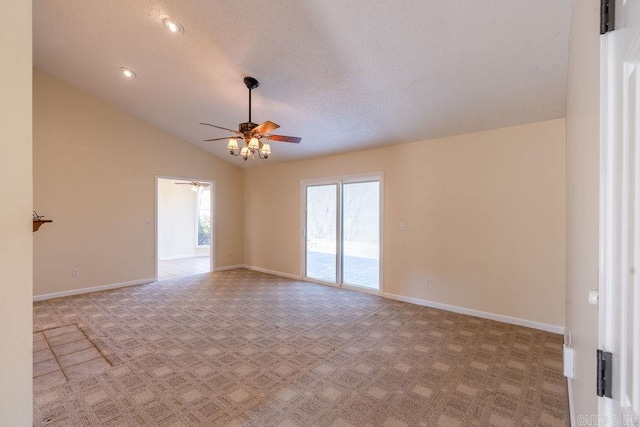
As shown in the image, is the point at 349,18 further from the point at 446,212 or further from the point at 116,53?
the point at 116,53

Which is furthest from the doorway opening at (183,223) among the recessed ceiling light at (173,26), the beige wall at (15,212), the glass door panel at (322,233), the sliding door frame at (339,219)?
the beige wall at (15,212)

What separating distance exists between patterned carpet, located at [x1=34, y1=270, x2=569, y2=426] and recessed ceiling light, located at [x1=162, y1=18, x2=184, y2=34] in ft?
11.1

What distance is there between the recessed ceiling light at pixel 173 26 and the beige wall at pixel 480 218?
315cm

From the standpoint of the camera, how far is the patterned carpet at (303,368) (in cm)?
202

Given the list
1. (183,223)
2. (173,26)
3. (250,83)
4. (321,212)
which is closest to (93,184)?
(173,26)

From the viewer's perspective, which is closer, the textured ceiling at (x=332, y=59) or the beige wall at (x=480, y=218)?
the textured ceiling at (x=332, y=59)

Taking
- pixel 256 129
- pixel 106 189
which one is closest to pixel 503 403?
pixel 256 129

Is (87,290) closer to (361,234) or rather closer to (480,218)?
(361,234)

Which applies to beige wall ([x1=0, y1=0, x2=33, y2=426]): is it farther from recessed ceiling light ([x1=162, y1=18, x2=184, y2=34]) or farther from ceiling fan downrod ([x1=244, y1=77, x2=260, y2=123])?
ceiling fan downrod ([x1=244, y1=77, x2=260, y2=123])

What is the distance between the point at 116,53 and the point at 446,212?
194 inches

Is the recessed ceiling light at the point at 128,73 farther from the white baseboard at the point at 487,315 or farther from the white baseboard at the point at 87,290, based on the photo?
the white baseboard at the point at 487,315

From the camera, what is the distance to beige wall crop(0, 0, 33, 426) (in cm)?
83

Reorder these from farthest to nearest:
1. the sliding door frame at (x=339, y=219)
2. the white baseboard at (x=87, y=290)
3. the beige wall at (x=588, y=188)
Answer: the sliding door frame at (x=339, y=219), the white baseboard at (x=87, y=290), the beige wall at (x=588, y=188)

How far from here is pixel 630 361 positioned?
0.65 metres
